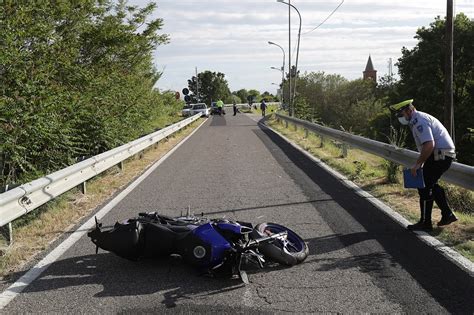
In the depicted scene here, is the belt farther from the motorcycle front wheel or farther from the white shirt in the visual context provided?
the motorcycle front wheel

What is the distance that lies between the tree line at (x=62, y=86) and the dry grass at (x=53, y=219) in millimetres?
875

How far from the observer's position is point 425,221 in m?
6.21

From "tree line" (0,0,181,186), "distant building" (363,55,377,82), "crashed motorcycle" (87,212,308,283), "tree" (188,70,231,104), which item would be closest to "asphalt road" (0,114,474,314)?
"crashed motorcycle" (87,212,308,283)

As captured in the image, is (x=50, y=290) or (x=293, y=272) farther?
(x=293, y=272)

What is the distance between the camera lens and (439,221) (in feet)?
21.4

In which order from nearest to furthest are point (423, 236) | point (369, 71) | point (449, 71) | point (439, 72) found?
1. point (423, 236)
2. point (449, 71)
3. point (439, 72)
4. point (369, 71)

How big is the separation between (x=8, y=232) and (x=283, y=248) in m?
3.06

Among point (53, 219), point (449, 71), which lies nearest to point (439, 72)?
point (449, 71)

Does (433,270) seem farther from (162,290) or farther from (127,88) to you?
(127,88)

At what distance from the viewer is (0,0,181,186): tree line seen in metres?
8.08

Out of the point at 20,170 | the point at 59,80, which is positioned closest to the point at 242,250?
the point at 20,170

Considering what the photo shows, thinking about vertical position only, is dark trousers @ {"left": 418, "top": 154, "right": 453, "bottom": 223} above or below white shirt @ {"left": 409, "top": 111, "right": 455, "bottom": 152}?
below

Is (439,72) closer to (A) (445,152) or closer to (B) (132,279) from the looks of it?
(A) (445,152)

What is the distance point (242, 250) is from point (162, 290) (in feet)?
2.58
